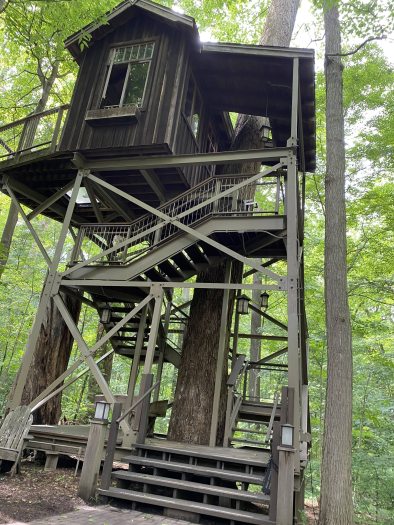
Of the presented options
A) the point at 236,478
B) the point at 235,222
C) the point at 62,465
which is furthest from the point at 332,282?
the point at 62,465

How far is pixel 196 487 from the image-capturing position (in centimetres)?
518

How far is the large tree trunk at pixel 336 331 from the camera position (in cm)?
642

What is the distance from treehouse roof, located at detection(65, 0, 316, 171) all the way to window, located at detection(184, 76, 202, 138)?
352 mm

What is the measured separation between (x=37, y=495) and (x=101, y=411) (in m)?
1.25

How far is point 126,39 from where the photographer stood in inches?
375

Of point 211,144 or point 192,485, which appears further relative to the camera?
point 211,144

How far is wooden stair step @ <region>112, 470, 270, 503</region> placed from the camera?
490cm

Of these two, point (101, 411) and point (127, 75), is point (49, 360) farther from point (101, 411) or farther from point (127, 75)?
point (127, 75)

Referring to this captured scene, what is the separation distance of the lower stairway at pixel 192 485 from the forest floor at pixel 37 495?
0.44 metres

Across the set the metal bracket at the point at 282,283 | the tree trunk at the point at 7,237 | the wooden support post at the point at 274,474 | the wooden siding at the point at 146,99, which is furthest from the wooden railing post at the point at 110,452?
the tree trunk at the point at 7,237

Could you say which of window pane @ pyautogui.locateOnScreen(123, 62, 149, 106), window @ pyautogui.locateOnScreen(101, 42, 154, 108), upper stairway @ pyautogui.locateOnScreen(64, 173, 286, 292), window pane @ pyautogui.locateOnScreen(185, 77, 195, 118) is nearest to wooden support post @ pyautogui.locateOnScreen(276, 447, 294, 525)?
upper stairway @ pyautogui.locateOnScreen(64, 173, 286, 292)

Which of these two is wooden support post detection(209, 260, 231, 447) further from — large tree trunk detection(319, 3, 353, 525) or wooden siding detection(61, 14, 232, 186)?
wooden siding detection(61, 14, 232, 186)

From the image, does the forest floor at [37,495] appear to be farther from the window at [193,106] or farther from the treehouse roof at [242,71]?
the treehouse roof at [242,71]

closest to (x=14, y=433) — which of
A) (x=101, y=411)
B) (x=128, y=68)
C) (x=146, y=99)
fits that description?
(x=101, y=411)
